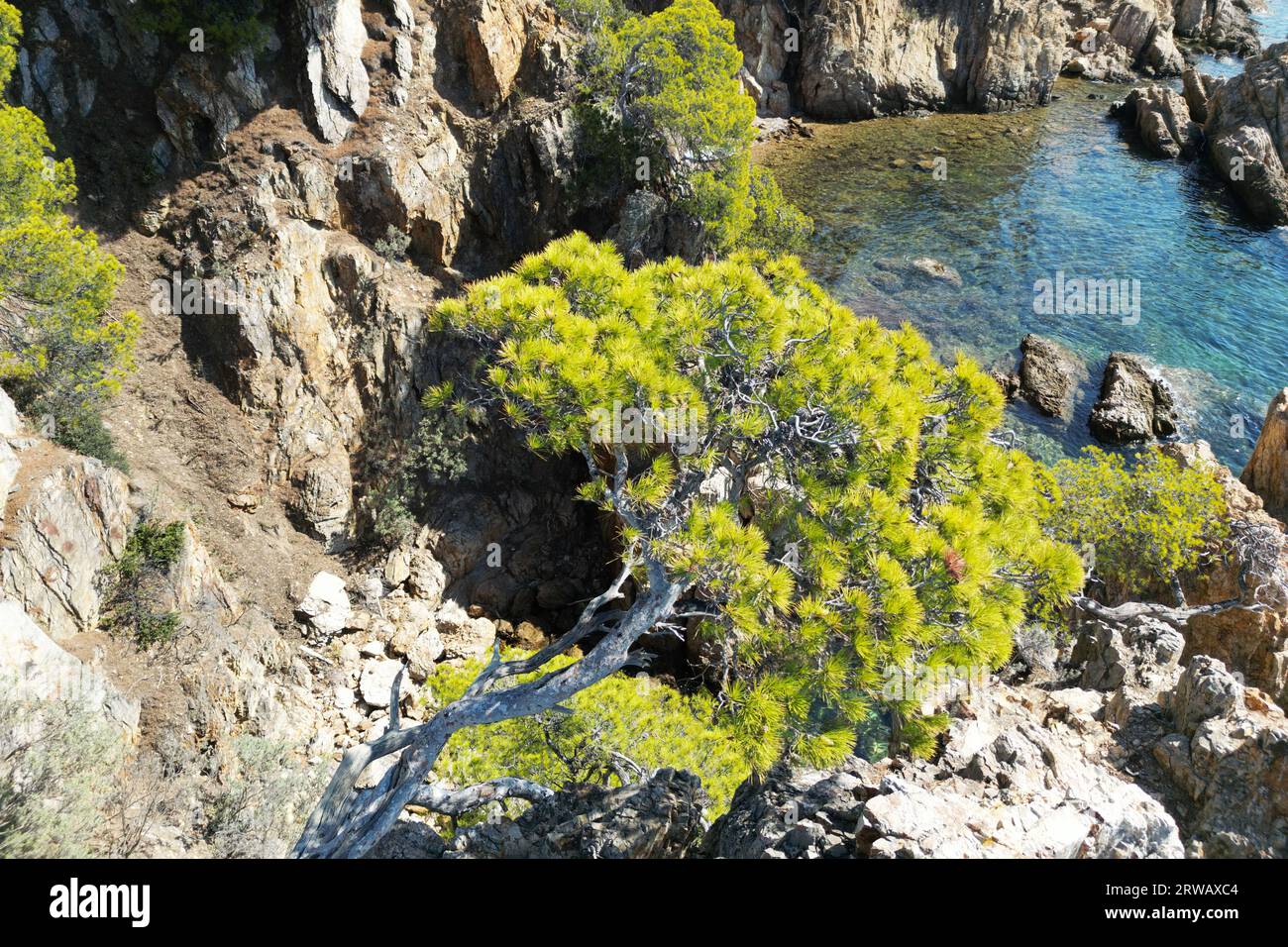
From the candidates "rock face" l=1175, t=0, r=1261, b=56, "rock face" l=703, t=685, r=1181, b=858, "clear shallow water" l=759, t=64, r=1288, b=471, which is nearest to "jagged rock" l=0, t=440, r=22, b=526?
"rock face" l=703, t=685, r=1181, b=858

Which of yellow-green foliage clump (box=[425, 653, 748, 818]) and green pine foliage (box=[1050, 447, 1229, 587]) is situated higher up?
green pine foliage (box=[1050, 447, 1229, 587])

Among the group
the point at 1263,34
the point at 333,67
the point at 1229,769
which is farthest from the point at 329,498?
the point at 1263,34

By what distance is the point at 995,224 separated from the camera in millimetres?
36031

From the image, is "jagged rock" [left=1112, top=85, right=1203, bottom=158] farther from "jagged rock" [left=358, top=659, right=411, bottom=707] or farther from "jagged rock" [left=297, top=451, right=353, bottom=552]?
"jagged rock" [left=358, top=659, right=411, bottom=707]

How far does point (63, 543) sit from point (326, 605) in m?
6.62

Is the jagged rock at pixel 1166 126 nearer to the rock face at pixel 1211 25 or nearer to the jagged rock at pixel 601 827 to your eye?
the rock face at pixel 1211 25

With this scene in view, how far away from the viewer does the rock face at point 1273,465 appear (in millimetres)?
20188

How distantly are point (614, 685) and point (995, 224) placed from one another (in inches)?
1366

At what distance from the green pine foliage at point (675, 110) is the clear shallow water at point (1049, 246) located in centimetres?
814

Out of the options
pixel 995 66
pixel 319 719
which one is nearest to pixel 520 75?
pixel 319 719

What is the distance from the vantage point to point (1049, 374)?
26.4 meters

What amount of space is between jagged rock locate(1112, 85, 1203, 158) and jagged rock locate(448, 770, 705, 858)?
5415 cm

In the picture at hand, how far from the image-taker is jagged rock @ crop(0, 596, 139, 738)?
33.3 ft

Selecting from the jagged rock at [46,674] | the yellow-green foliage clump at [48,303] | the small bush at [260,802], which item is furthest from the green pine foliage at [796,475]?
the yellow-green foliage clump at [48,303]
